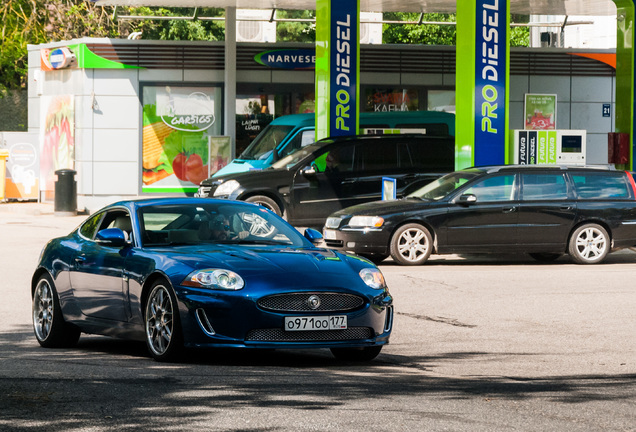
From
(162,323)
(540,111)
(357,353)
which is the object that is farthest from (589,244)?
(540,111)

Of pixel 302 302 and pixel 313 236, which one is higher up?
pixel 313 236

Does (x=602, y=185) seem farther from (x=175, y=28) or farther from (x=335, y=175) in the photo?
(x=175, y=28)

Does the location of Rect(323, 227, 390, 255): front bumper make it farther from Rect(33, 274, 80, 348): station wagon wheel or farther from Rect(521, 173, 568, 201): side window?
Rect(33, 274, 80, 348): station wagon wheel

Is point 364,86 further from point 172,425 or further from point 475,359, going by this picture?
point 172,425

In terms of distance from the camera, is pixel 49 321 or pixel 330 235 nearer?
pixel 49 321

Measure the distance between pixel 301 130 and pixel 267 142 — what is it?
2.92 feet

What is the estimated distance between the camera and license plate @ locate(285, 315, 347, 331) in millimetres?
8062

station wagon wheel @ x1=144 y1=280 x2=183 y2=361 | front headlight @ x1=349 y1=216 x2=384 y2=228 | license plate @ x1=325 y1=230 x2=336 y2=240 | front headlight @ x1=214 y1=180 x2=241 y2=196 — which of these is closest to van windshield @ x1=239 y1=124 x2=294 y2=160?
front headlight @ x1=214 y1=180 x2=241 y2=196

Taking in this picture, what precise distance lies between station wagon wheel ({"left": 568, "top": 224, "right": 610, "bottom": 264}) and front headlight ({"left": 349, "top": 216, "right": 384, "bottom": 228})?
9.80 ft

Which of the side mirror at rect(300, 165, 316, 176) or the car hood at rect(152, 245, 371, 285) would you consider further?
the side mirror at rect(300, 165, 316, 176)

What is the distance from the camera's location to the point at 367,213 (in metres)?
17.3

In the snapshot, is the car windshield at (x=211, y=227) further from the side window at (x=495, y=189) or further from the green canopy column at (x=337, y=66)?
the green canopy column at (x=337, y=66)

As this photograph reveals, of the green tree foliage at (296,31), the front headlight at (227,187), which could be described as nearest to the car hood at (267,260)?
the front headlight at (227,187)

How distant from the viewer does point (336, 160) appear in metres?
22.1
